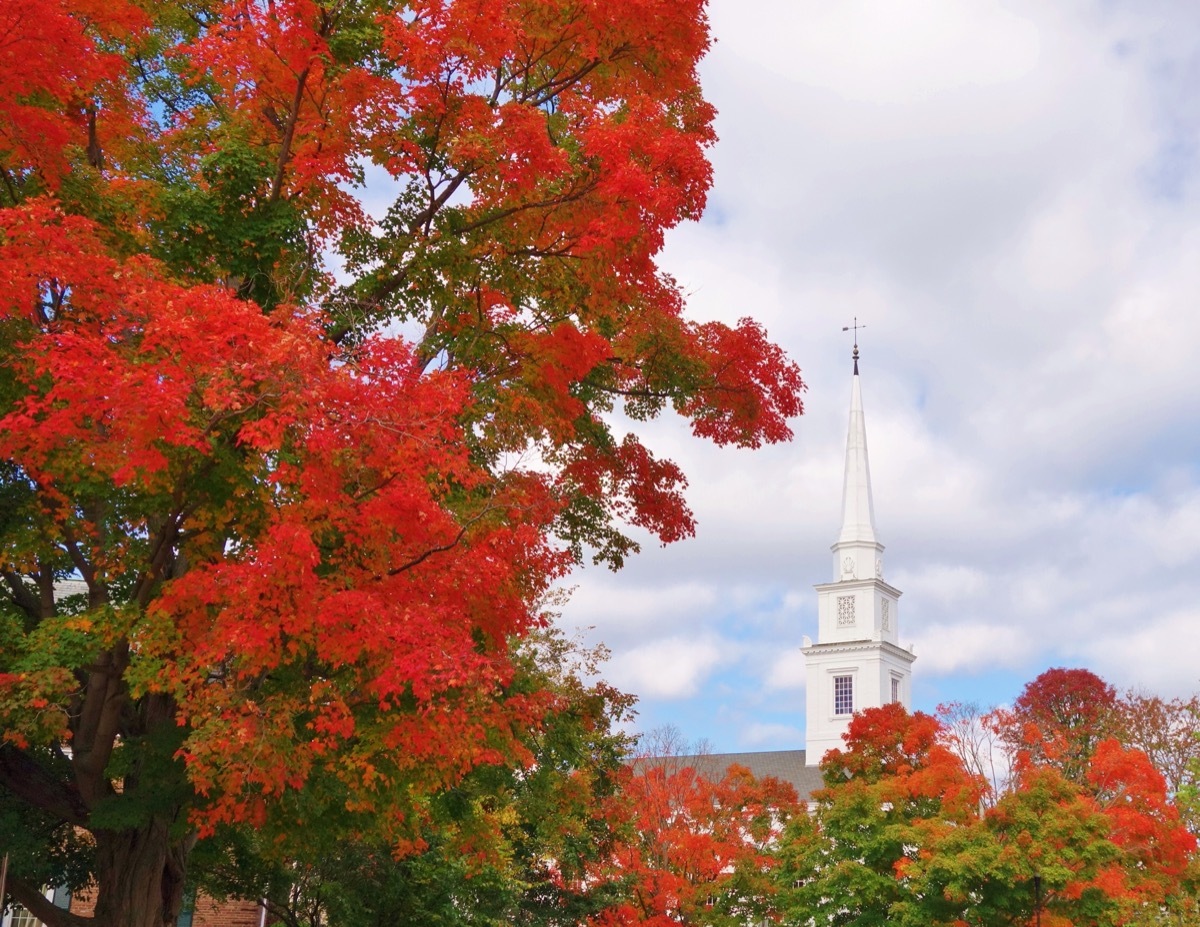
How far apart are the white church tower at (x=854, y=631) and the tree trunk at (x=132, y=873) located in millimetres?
69393

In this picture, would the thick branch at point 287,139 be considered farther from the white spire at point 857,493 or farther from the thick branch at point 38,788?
the white spire at point 857,493

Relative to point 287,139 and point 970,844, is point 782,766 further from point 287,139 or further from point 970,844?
point 287,139

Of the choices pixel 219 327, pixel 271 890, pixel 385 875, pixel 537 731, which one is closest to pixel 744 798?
pixel 385 875

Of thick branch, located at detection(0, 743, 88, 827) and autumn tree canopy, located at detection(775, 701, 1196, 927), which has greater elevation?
autumn tree canopy, located at detection(775, 701, 1196, 927)

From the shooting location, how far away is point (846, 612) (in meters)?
85.1

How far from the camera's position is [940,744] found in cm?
4197

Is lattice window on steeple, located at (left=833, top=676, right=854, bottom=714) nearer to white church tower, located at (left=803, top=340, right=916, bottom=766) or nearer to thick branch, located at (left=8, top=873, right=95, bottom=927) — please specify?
white church tower, located at (left=803, top=340, right=916, bottom=766)

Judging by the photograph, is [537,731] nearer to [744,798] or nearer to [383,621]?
[383,621]

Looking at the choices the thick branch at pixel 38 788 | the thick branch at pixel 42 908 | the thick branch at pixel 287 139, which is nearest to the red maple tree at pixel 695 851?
the thick branch at pixel 42 908

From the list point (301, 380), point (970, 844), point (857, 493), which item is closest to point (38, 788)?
point (301, 380)

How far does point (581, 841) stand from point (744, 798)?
1429 centimetres


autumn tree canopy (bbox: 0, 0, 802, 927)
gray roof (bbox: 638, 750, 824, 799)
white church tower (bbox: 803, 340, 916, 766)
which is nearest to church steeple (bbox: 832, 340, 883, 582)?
white church tower (bbox: 803, 340, 916, 766)

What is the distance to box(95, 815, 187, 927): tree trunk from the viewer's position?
1617 centimetres

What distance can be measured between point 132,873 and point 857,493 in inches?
2738
